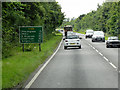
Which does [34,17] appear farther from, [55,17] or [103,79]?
[55,17]

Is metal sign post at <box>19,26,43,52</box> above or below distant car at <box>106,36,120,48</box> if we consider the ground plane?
above

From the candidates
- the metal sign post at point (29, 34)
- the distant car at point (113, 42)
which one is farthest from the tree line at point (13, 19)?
the distant car at point (113, 42)

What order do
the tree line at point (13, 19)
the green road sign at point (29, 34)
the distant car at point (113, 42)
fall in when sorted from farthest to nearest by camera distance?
the distant car at point (113, 42), the green road sign at point (29, 34), the tree line at point (13, 19)

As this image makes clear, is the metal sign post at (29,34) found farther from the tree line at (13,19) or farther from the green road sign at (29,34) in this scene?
the tree line at (13,19)

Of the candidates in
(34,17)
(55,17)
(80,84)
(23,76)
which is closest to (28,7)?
(34,17)

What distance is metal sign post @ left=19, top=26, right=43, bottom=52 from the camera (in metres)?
23.8

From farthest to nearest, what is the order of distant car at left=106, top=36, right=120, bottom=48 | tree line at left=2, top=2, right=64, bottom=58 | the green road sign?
distant car at left=106, top=36, right=120, bottom=48 < the green road sign < tree line at left=2, top=2, right=64, bottom=58

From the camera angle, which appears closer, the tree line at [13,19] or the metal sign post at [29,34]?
the tree line at [13,19]

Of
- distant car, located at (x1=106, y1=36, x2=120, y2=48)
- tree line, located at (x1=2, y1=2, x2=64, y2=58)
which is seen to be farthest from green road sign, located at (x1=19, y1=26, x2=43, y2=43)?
distant car, located at (x1=106, y1=36, x2=120, y2=48)

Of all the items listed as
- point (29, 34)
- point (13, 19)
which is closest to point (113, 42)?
point (29, 34)

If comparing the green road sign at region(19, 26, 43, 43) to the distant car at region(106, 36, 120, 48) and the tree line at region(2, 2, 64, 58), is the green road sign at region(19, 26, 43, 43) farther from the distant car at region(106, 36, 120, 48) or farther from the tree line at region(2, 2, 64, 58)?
the distant car at region(106, 36, 120, 48)

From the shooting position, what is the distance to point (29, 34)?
24.0m

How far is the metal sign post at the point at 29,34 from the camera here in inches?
935

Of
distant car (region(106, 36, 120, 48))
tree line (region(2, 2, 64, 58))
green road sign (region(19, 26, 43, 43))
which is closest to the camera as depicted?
tree line (region(2, 2, 64, 58))
